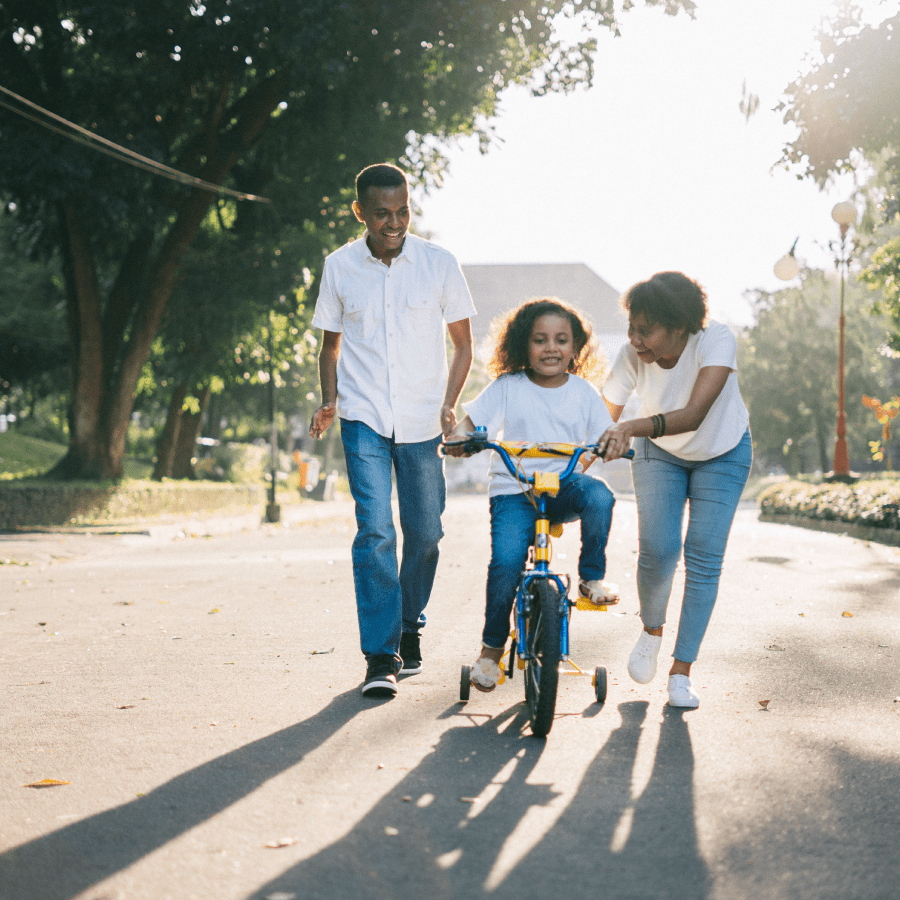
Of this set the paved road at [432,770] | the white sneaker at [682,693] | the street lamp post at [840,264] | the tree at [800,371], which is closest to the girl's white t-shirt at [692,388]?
the white sneaker at [682,693]

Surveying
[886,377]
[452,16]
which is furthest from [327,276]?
[886,377]

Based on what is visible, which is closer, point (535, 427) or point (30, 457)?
point (535, 427)

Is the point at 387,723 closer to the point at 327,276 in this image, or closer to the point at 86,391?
the point at 327,276

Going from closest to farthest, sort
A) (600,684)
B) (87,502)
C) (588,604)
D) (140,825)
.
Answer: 1. (140,825)
2. (588,604)
3. (600,684)
4. (87,502)

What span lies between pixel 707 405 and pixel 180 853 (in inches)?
104

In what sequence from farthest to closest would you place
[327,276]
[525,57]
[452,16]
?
[525,57], [452,16], [327,276]

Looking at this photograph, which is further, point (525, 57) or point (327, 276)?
point (525, 57)

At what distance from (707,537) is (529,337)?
3.66 ft

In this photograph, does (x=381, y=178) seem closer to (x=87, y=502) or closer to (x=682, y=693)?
(x=682, y=693)

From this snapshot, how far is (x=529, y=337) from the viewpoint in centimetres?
464

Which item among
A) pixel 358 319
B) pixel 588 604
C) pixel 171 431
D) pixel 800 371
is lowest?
pixel 588 604

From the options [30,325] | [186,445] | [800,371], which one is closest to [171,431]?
[186,445]

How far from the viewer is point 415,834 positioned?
9.68ft

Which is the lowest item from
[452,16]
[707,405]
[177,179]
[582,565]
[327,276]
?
[582,565]
